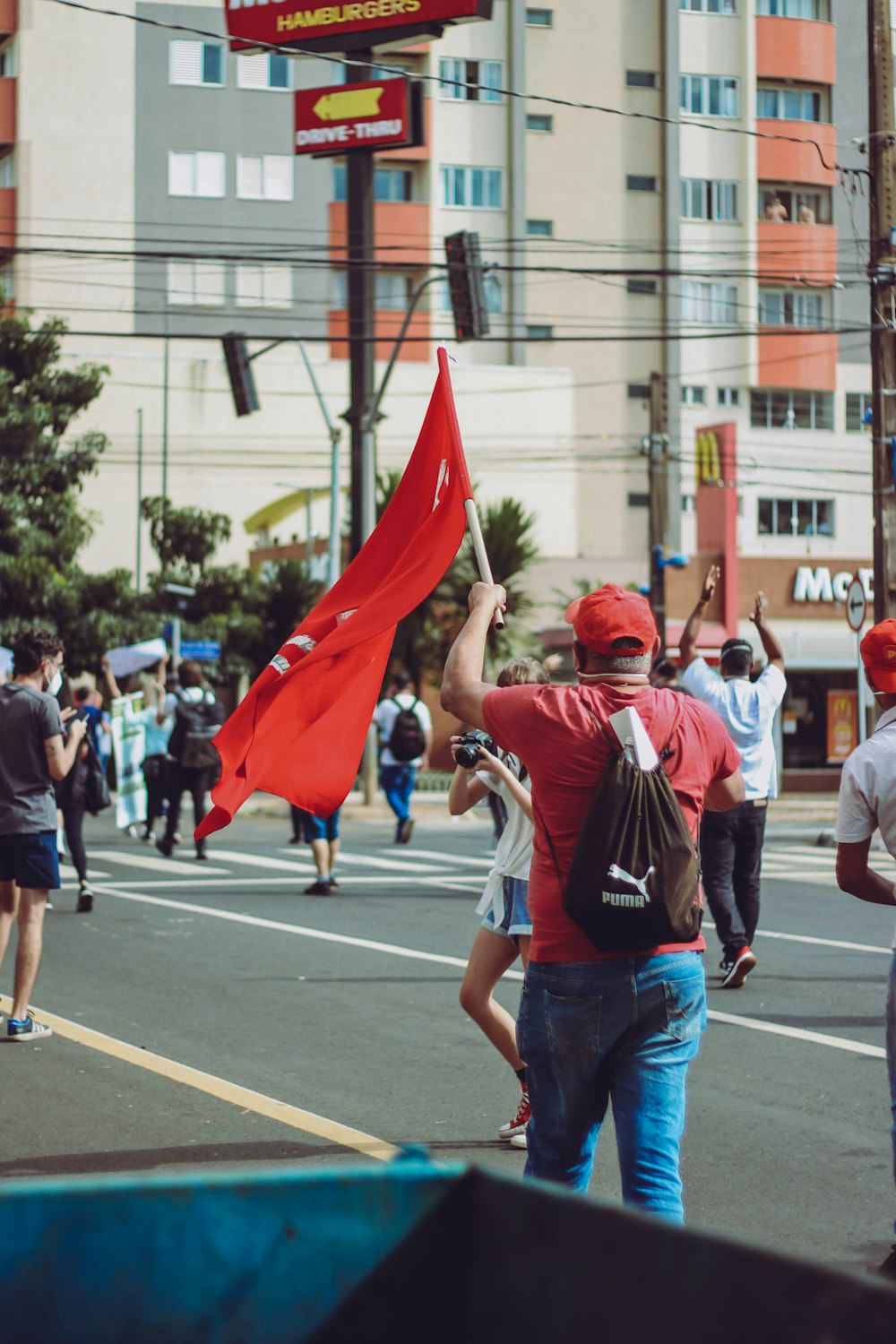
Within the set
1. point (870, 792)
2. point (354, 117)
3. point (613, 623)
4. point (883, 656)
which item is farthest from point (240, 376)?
point (613, 623)

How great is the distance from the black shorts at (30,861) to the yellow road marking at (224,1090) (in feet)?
2.56

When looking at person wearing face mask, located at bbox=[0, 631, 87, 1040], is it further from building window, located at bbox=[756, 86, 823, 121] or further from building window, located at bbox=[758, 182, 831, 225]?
building window, located at bbox=[756, 86, 823, 121]

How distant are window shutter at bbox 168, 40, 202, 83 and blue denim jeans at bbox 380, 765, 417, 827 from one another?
38443 millimetres

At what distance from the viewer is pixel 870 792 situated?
4844 millimetres

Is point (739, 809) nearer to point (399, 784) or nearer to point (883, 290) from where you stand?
point (883, 290)

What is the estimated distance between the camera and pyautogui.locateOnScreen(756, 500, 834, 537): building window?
55750 millimetres

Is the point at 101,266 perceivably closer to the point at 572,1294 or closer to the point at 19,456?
the point at 19,456

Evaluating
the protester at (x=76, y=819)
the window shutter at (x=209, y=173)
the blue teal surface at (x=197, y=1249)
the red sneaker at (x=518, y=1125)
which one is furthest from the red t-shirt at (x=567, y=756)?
the window shutter at (x=209, y=173)

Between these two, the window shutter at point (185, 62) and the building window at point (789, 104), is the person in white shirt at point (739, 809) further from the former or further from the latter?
the building window at point (789, 104)

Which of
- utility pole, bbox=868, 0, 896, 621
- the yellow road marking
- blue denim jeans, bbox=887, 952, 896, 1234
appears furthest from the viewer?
utility pole, bbox=868, 0, 896, 621

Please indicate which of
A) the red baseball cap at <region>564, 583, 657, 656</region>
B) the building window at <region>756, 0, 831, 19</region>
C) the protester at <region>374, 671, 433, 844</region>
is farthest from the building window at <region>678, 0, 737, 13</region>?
the red baseball cap at <region>564, 583, 657, 656</region>

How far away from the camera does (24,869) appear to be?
27.0ft

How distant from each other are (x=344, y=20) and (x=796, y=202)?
32166 mm

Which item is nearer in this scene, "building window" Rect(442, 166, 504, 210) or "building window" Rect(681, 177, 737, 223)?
"building window" Rect(442, 166, 504, 210)
